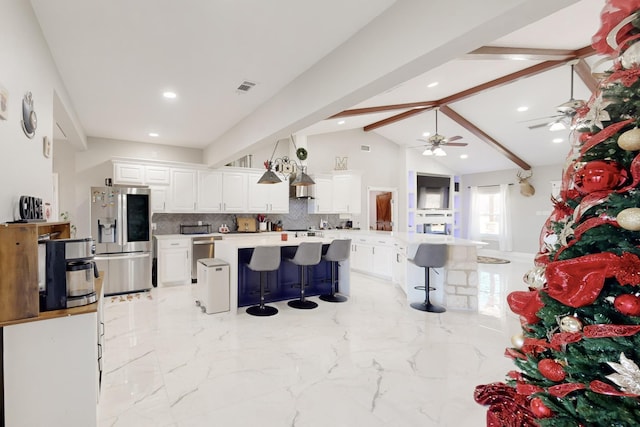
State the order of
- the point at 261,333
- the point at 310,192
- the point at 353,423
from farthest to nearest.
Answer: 1. the point at 310,192
2. the point at 261,333
3. the point at 353,423

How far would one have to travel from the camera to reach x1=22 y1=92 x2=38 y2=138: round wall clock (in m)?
1.96

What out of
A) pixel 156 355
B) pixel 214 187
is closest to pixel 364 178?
pixel 214 187

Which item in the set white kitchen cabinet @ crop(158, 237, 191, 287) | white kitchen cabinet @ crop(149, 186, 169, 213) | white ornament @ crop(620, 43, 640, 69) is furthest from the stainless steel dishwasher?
white ornament @ crop(620, 43, 640, 69)

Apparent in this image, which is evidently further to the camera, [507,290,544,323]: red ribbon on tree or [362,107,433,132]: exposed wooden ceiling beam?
[362,107,433,132]: exposed wooden ceiling beam

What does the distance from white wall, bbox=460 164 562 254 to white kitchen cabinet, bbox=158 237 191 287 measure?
Result: 29.8 feet

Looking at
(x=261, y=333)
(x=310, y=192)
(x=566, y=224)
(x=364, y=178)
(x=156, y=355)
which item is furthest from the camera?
(x=364, y=178)

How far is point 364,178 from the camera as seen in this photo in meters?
8.73

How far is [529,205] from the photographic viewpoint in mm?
9602

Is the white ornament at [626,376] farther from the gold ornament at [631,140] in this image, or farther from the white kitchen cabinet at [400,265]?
the white kitchen cabinet at [400,265]

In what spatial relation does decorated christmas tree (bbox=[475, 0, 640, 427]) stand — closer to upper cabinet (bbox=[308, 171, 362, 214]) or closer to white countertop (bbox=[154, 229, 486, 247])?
white countertop (bbox=[154, 229, 486, 247])

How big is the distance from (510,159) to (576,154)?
928 centimetres

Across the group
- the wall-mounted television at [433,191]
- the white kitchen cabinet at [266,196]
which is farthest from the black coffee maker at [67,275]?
the wall-mounted television at [433,191]

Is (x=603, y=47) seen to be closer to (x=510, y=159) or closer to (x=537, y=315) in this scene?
(x=537, y=315)

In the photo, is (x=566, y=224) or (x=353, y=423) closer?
(x=566, y=224)
